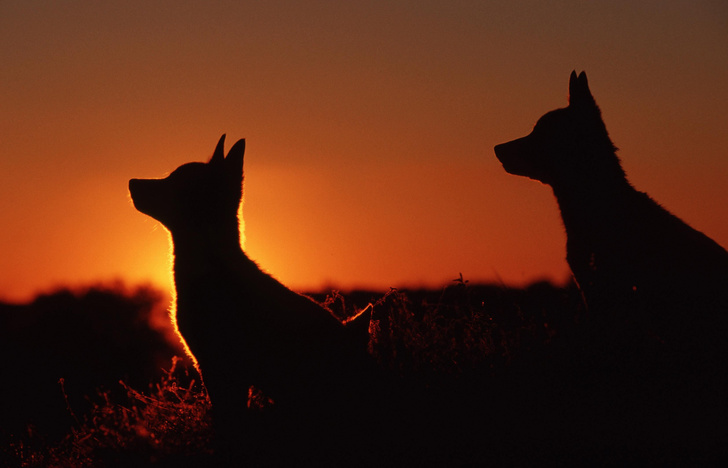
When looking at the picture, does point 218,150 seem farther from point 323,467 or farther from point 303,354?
point 323,467

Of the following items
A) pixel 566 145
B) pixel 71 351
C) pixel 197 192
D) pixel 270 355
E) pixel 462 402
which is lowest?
pixel 71 351

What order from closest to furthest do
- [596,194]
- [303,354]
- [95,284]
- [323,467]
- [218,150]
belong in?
1. [323,467]
2. [303,354]
3. [218,150]
4. [596,194]
5. [95,284]

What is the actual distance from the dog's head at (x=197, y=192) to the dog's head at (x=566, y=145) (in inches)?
91.5

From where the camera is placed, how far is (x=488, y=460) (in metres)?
4.40

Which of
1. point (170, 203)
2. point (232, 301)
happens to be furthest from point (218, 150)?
point (232, 301)

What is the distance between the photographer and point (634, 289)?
561 centimetres

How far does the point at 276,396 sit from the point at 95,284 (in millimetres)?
14796

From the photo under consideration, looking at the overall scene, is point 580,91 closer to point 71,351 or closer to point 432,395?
point 432,395

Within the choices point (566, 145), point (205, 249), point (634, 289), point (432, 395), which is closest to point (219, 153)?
point (205, 249)

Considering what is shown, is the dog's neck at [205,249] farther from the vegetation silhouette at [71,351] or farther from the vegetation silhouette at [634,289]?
the vegetation silhouette at [634,289]

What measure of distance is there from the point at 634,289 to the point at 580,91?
1.80 m

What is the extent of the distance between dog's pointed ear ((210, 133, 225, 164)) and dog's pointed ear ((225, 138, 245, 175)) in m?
0.04

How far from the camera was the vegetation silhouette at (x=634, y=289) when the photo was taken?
488cm

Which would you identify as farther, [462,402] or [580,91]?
[580,91]
